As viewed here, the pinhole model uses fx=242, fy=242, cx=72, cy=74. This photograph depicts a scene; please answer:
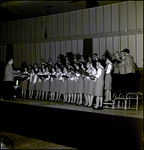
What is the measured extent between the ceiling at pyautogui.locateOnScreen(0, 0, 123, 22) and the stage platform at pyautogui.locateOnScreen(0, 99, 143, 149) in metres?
4.95

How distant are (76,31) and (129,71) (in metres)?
4.64

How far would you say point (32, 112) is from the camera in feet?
24.7

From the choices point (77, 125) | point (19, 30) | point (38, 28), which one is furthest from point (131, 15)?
point (19, 30)

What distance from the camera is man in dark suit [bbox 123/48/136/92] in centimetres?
718

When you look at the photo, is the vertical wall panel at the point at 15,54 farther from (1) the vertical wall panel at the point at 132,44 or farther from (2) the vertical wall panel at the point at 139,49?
(2) the vertical wall panel at the point at 139,49

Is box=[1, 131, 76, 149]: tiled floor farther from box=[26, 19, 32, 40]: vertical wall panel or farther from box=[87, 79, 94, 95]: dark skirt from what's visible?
box=[26, 19, 32, 40]: vertical wall panel

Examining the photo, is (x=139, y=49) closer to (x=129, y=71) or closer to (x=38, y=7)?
(x=129, y=71)

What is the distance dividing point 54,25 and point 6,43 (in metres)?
3.25

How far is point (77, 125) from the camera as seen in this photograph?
6.36 metres

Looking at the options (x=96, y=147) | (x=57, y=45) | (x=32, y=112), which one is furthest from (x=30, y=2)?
(x=96, y=147)

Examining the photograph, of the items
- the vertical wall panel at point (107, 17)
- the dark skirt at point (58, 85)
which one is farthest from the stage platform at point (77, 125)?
the vertical wall panel at point (107, 17)

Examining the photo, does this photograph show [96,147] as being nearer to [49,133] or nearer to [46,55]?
[49,133]

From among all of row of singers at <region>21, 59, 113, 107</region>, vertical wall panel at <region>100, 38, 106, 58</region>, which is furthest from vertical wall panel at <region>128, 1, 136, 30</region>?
row of singers at <region>21, 59, 113, 107</region>

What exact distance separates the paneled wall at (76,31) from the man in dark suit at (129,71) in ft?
6.99
